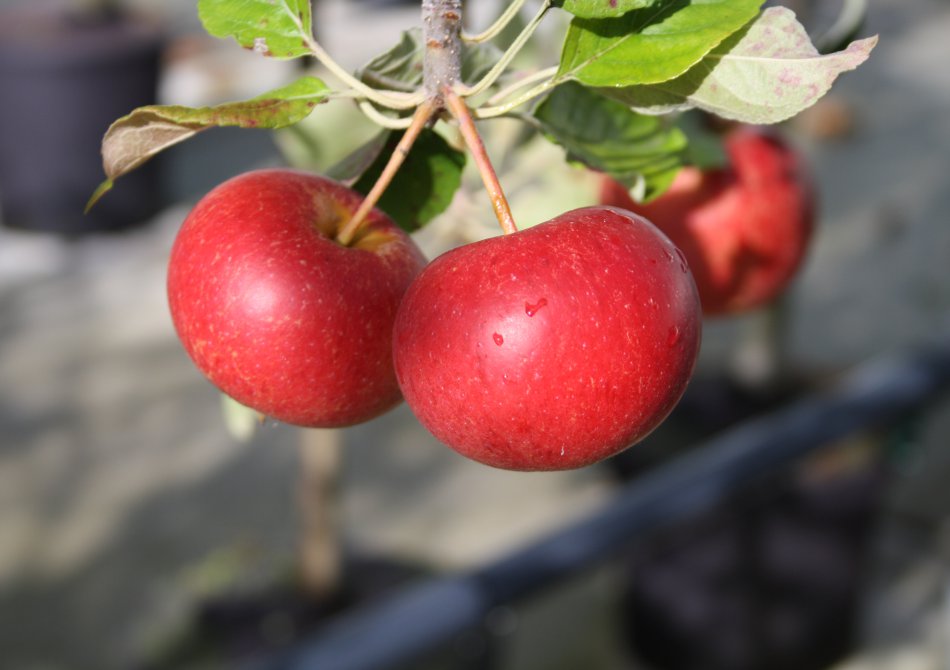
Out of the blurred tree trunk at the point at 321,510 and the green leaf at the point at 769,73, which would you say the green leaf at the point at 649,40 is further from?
the blurred tree trunk at the point at 321,510

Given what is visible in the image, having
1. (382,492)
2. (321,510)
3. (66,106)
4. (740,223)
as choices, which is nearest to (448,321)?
(740,223)

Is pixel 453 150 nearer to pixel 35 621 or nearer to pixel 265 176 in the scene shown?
pixel 265 176

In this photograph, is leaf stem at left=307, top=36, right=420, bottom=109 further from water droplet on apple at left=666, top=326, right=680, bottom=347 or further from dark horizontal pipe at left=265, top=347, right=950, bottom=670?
dark horizontal pipe at left=265, top=347, right=950, bottom=670

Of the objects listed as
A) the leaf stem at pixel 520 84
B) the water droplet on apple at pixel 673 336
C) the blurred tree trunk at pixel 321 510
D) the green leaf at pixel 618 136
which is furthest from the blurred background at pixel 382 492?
the water droplet on apple at pixel 673 336

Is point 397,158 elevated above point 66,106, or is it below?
above

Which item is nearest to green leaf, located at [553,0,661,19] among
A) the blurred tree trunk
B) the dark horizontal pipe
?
the dark horizontal pipe

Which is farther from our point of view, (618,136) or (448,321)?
(618,136)

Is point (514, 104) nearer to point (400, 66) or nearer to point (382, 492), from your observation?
point (400, 66)
